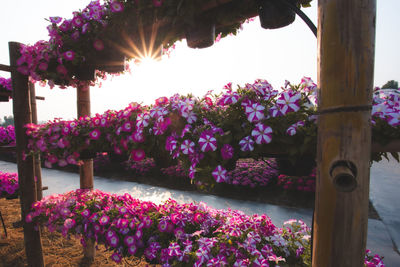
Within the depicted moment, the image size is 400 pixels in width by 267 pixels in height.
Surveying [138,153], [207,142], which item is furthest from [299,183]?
[207,142]

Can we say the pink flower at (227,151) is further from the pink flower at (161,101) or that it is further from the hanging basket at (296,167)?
the pink flower at (161,101)

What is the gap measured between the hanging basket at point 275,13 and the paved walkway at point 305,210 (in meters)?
2.28

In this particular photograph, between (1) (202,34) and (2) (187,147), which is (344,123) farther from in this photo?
(1) (202,34)

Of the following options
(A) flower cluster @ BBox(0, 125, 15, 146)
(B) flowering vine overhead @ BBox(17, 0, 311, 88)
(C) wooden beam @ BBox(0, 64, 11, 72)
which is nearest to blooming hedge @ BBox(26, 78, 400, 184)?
(B) flowering vine overhead @ BBox(17, 0, 311, 88)

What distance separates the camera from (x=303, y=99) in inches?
45.4

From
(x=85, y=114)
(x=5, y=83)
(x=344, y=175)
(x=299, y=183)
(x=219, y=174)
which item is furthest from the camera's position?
(x=299, y=183)

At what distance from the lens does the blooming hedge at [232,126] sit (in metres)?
1.08

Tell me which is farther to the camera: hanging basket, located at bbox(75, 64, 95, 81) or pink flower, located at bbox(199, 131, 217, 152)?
hanging basket, located at bbox(75, 64, 95, 81)

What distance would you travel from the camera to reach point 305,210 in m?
4.14

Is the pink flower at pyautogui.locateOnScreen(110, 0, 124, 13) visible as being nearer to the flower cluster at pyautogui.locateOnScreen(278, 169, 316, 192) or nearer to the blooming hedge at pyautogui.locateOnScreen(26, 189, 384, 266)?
the blooming hedge at pyautogui.locateOnScreen(26, 189, 384, 266)

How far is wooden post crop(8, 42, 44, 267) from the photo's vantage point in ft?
7.82

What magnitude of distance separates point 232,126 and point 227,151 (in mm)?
166

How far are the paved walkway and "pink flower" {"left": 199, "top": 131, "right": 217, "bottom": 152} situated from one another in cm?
194

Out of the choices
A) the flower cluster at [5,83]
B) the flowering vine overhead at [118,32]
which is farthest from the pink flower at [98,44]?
the flower cluster at [5,83]
